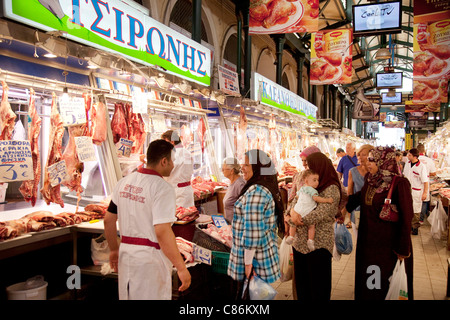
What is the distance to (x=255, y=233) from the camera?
2.92 metres

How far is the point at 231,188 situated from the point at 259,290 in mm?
1851

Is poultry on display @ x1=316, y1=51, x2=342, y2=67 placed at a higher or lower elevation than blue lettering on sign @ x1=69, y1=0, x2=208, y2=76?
higher

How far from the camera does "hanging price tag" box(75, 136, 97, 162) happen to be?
3778 mm

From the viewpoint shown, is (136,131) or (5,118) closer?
(5,118)

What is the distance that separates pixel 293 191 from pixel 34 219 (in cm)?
324

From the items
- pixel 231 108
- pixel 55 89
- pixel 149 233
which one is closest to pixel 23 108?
pixel 55 89

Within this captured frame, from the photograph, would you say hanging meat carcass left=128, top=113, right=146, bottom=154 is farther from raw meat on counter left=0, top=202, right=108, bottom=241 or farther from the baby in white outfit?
the baby in white outfit

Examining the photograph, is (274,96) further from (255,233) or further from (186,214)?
(255,233)

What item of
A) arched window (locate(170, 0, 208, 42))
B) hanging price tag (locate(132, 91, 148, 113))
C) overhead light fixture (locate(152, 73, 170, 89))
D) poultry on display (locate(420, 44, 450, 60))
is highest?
arched window (locate(170, 0, 208, 42))

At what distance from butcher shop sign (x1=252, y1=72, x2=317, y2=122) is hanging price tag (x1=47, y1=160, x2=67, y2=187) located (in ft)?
16.1

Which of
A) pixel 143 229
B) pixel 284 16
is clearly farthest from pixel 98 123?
pixel 284 16

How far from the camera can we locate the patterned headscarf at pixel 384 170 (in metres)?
3.57

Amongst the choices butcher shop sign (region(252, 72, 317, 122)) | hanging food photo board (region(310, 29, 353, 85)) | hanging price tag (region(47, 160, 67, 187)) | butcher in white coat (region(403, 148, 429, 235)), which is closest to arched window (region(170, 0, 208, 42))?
butcher shop sign (region(252, 72, 317, 122))

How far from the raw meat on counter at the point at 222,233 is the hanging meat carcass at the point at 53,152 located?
175 cm
